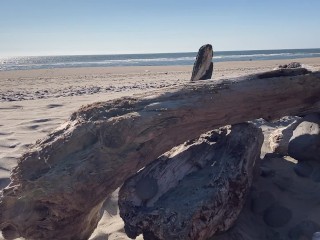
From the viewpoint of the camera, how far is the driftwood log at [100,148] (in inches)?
116

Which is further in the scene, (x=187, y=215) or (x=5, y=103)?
(x=5, y=103)

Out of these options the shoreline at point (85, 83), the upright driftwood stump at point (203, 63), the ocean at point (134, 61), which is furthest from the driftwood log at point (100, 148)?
the ocean at point (134, 61)

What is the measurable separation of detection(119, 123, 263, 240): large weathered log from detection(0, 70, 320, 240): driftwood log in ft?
0.49

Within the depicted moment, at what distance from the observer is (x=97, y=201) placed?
10.2ft

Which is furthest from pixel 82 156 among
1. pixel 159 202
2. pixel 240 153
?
pixel 240 153

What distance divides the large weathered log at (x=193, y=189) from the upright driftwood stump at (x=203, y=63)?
1.17m

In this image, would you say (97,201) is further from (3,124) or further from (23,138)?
(3,124)

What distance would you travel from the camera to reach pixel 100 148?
10.0ft

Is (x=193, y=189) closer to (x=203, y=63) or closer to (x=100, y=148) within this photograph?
(x=100, y=148)

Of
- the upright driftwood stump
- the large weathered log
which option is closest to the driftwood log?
the large weathered log

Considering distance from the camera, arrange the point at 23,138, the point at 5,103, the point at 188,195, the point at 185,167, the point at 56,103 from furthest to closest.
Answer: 1. the point at 5,103
2. the point at 56,103
3. the point at 23,138
4. the point at 185,167
5. the point at 188,195

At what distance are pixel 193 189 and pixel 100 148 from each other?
0.80m

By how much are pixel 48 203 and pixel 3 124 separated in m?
4.76

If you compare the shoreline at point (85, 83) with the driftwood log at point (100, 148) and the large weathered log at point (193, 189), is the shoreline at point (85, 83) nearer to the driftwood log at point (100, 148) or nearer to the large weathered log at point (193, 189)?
the driftwood log at point (100, 148)
